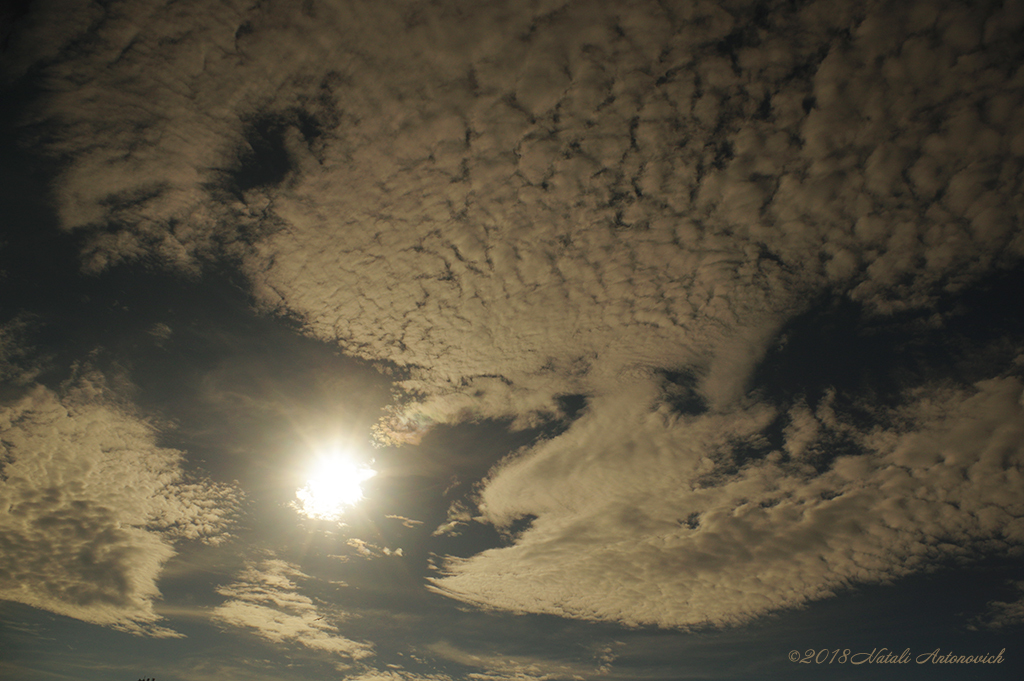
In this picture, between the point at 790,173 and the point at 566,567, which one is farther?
the point at 566,567

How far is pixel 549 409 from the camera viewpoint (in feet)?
17.6

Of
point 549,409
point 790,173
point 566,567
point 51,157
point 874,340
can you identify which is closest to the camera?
point 790,173

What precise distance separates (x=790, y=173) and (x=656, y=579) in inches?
309

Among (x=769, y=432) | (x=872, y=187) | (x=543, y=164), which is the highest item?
(x=543, y=164)

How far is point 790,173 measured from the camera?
3242 mm

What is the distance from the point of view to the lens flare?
642cm

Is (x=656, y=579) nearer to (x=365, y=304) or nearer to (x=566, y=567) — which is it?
(x=566, y=567)

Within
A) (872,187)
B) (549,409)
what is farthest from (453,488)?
Answer: (872,187)

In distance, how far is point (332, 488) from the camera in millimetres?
6863

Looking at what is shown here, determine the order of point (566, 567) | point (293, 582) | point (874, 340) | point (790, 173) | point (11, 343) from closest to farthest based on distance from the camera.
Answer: point (790, 173) < point (874, 340) < point (11, 343) < point (566, 567) < point (293, 582)

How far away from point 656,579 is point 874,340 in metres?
6.17

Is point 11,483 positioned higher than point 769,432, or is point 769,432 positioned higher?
point 11,483

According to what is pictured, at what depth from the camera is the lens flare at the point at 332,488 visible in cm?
642

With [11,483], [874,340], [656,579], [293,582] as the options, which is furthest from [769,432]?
[11,483]
